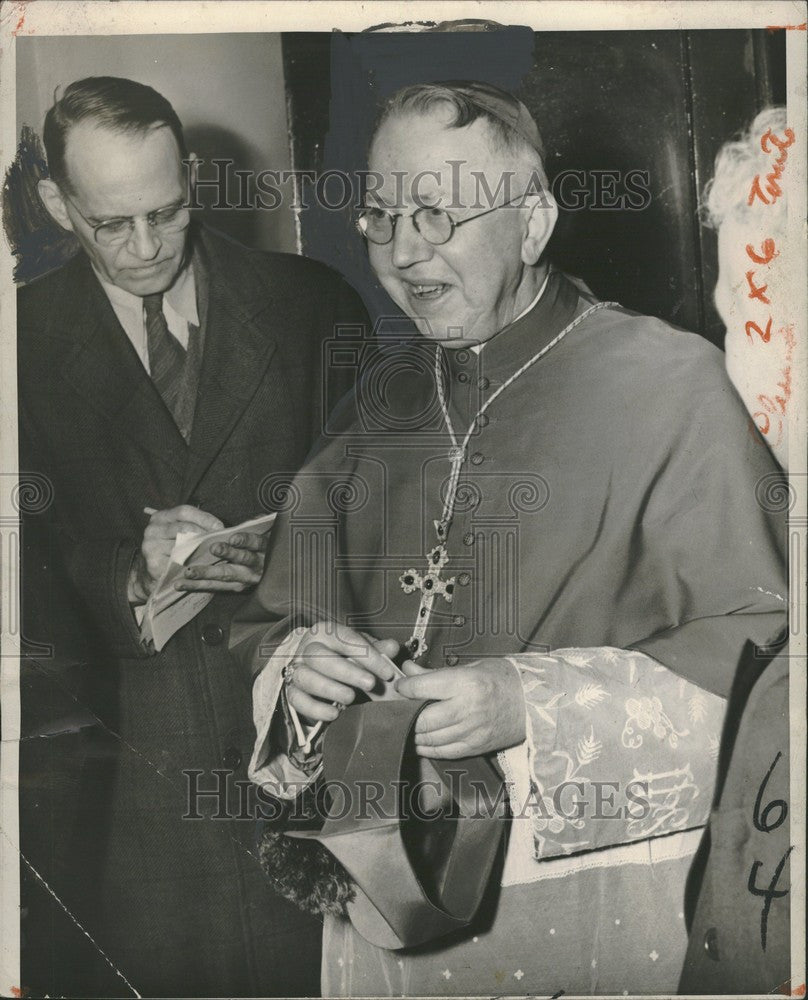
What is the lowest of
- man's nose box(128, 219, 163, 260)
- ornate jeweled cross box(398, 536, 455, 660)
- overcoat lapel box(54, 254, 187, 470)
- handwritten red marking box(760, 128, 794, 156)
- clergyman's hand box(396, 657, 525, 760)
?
clergyman's hand box(396, 657, 525, 760)

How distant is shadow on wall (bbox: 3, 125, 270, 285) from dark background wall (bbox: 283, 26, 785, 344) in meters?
0.11

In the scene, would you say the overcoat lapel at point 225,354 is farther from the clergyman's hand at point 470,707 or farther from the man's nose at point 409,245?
the clergyman's hand at point 470,707

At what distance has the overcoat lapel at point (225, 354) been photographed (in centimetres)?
212

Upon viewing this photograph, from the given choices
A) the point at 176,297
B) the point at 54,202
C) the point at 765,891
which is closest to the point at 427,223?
the point at 176,297

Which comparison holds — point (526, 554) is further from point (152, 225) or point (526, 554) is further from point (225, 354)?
point (152, 225)

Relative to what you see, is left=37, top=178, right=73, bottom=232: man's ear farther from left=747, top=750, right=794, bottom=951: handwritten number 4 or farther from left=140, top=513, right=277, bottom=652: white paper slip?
left=747, top=750, right=794, bottom=951: handwritten number 4

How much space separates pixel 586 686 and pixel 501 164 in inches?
35.4

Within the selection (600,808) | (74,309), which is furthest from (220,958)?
(74,309)

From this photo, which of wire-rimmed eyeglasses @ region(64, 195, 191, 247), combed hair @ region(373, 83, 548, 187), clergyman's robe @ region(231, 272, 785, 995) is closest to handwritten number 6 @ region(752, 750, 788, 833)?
clergyman's robe @ region(231, 272, 785, 995)

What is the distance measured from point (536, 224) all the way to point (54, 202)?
861 mm

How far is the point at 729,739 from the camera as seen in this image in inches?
81.6

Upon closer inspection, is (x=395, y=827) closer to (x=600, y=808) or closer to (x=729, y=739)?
(x=600, y=808)

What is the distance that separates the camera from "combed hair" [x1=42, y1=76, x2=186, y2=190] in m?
2.12

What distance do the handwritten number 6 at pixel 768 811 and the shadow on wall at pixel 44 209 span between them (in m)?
1.32
